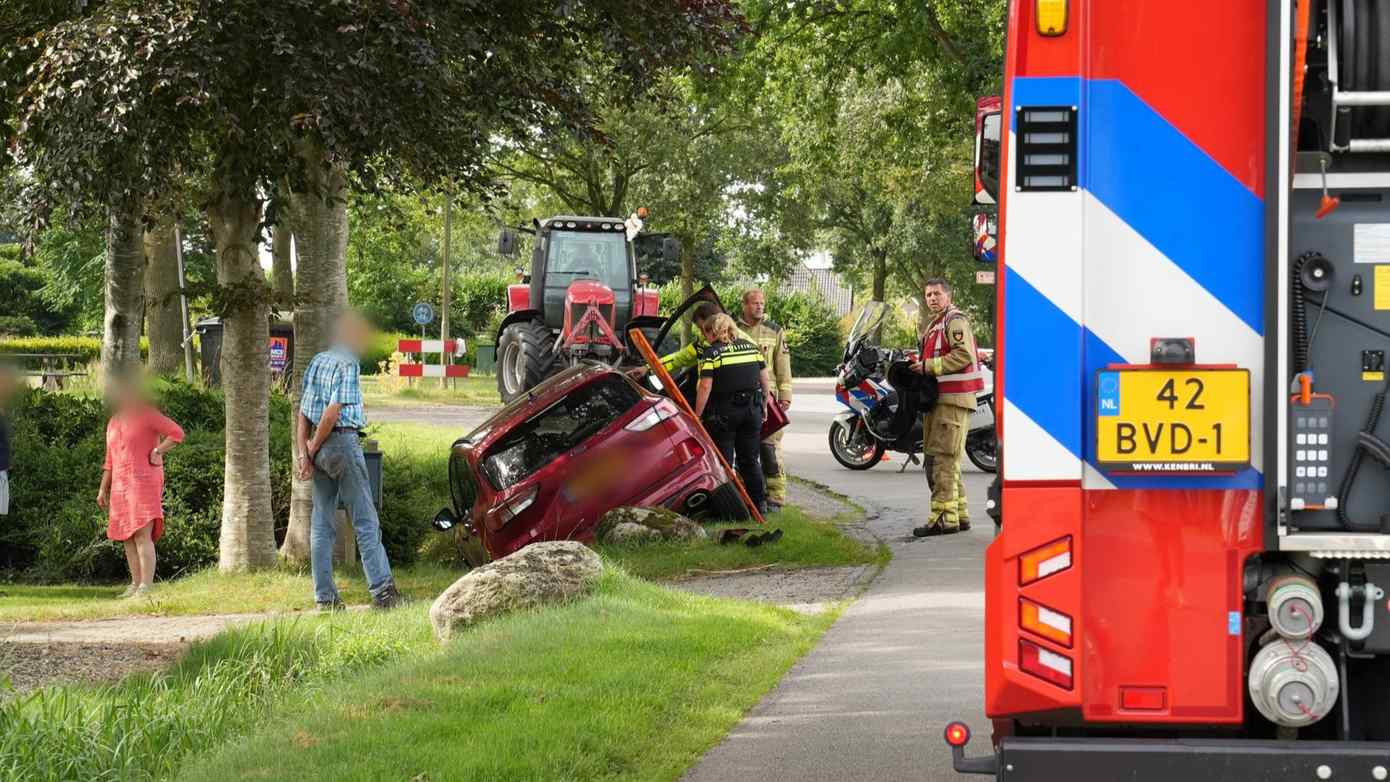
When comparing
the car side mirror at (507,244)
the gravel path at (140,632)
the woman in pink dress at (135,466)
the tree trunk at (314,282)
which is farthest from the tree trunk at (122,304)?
the car side mirror at (507,244)

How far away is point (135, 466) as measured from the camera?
12469 millimetres

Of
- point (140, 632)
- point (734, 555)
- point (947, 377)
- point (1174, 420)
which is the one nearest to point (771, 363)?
point (947, 377)

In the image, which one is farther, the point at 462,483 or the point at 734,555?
the point at 462,483

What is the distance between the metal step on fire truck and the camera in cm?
417

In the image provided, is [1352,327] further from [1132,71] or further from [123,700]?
Result: [123,700]

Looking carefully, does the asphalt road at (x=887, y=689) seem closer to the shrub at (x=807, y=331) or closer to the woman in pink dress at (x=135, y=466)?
the woman in pink dress at (x=135, y=466)

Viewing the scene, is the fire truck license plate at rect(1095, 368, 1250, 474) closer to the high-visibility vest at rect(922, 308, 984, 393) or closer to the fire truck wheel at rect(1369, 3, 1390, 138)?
the fire truck wheel at rect(1369, 3, 1390, 138)

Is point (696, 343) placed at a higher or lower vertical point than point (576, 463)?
higher

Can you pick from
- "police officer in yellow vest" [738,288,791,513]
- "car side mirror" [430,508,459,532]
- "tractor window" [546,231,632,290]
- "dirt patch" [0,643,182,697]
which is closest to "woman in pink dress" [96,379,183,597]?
"car side mirror" [430,508,459,532]

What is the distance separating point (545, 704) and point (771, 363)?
965 centimetres

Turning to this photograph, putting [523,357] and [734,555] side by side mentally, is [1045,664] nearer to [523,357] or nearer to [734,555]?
[734,555]

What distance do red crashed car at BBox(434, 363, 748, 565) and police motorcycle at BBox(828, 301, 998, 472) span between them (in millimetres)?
4910

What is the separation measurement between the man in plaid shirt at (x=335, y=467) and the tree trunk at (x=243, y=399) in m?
2.19

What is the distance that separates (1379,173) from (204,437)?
534 inches
